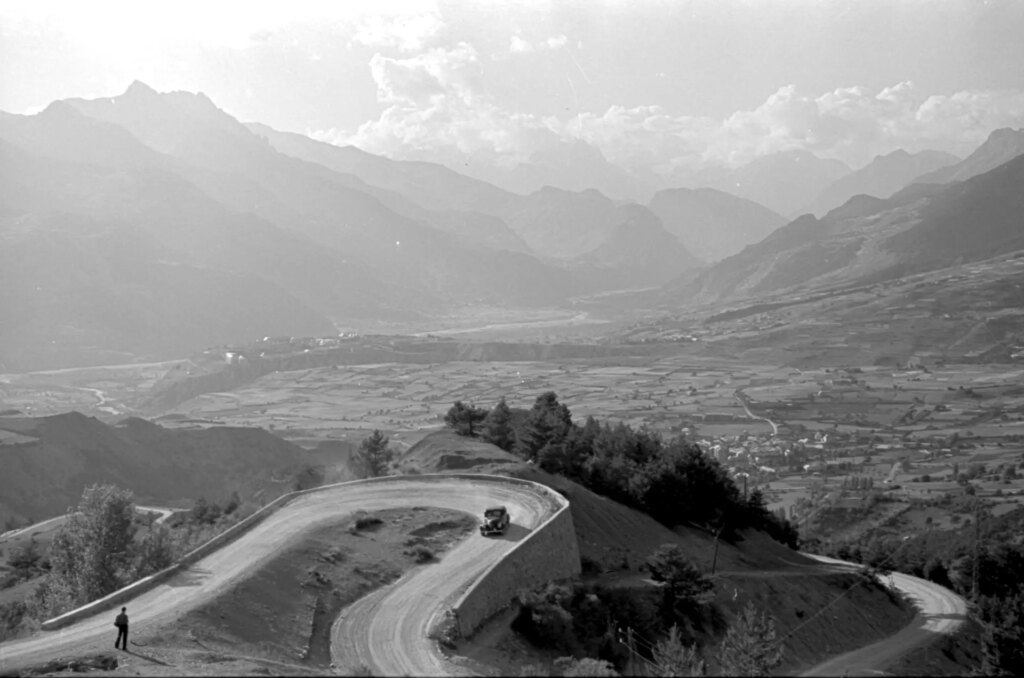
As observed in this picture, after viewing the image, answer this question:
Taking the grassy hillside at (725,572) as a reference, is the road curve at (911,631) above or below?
below

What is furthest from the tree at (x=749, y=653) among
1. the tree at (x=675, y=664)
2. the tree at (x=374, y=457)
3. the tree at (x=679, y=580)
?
the tree at (x=374, y=457)

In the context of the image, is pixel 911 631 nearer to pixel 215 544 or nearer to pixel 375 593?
pixel 375 593

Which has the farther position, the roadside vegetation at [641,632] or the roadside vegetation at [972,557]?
the roadside vegetation at [972,557]

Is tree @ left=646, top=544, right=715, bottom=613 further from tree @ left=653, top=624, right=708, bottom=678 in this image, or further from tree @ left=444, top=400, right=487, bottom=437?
tree @ left=444, top=400, right=487, bottom=437

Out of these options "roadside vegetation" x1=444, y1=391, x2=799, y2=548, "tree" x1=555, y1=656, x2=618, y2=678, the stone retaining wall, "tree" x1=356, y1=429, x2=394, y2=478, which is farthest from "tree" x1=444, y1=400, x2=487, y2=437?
"tree" x1=555, y1=656, x2=618, y2=678

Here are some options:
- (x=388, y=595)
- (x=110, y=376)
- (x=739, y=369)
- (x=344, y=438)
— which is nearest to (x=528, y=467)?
(x=388, y=595)

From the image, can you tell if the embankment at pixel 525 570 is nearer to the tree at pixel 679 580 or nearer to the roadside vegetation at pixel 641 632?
the roadside vegetation at pixel 641 632

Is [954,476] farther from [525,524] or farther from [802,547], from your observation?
[525,524]
